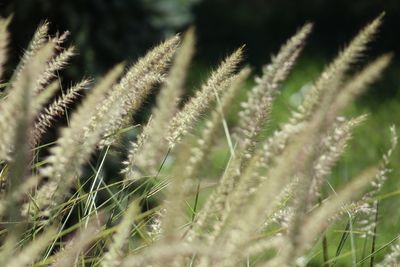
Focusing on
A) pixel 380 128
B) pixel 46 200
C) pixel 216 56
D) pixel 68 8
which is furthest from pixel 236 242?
pixel 216 56

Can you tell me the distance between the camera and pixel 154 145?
51.2 inches

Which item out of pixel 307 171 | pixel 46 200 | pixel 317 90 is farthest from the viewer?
pixel 46 200

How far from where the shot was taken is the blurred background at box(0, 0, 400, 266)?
471 centimetres

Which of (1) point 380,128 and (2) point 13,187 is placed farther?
(1) point 380,128

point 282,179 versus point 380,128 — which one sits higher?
point 282,179

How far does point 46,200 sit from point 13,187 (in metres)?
0.53

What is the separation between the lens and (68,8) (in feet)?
15.8

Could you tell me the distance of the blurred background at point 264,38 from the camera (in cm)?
471

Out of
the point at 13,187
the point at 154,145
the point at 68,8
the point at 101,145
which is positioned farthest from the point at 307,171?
the point at 68,8

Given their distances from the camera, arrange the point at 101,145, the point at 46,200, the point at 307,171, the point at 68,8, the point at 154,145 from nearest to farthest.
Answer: the point at 307,171 < the point at 154,145 < the point at 46,200 < the point at 101,145 < the point at 68,8

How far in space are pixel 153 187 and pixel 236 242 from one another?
89 cm

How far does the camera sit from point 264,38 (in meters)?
9.12

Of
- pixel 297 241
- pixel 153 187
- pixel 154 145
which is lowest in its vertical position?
pixel 153 187

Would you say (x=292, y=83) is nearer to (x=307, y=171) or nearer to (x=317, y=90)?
(x=317, y=90)
